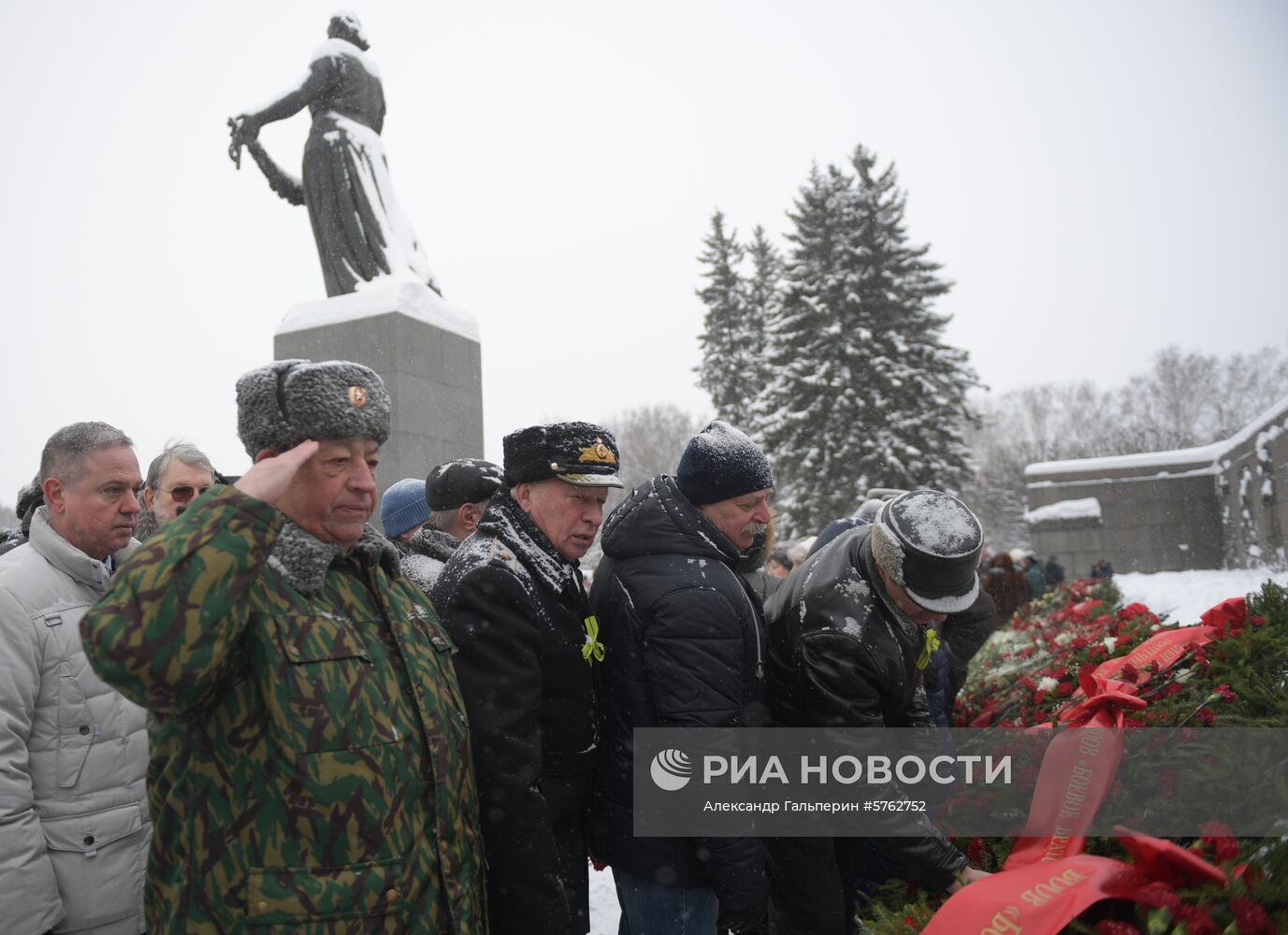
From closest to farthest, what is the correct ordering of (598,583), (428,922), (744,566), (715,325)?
(428,922) → (598,583) → (744,566) → (715,325)

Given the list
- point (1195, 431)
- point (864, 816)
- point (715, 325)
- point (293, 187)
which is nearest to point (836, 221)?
point (715, 325)

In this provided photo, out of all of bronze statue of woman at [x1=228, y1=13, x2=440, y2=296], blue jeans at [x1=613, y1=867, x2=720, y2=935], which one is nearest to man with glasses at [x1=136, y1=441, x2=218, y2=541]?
blue jeans at [x1=613, y1=867, x2=720, y2=935]

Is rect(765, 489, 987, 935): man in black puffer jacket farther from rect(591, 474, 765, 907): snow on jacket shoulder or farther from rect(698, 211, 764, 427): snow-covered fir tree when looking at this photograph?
rect(698, 211, 764, 427): snow-covered fir tree

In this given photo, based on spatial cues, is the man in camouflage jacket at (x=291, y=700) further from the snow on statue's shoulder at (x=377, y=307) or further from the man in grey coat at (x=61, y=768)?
the snow on statue's shoulder at (x=377, y=307)

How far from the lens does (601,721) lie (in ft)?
8.32

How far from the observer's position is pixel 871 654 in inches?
98.7

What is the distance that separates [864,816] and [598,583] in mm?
1021

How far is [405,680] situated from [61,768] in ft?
3.88

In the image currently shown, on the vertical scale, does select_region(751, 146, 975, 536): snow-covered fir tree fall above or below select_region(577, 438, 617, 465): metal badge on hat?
above

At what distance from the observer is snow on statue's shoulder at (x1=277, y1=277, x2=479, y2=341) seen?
7.77m

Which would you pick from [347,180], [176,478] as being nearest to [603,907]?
[176,478]

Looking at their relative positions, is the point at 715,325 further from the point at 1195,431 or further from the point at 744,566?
the point at 1195,431

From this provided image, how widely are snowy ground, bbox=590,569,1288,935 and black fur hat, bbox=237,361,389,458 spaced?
3462mm

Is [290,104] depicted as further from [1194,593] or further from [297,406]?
[1194,593]
